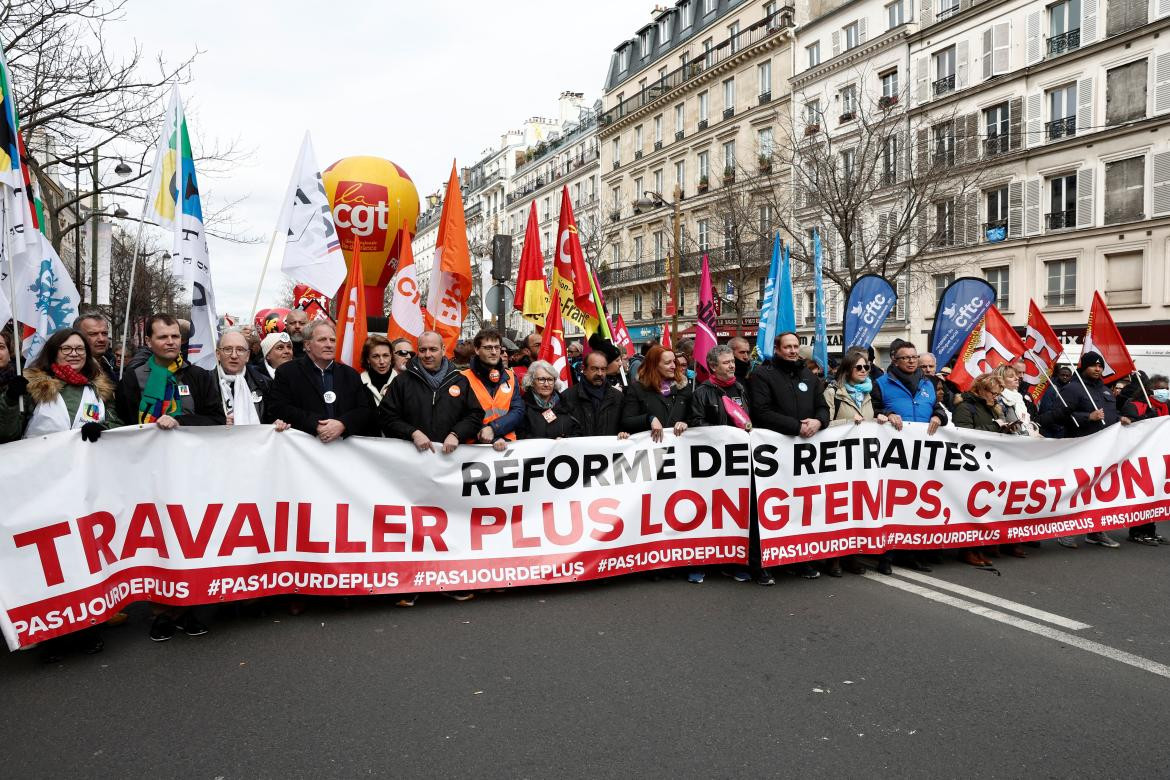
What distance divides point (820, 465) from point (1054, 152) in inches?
1052

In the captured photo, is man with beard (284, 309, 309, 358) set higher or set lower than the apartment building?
lower

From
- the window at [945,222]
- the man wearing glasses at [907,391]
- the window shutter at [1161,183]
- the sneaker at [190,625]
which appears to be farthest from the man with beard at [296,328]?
the window shutter at [1161,183]

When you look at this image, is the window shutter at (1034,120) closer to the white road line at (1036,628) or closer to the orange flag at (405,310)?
the orange flag at (405,310)

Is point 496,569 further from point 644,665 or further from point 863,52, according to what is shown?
point 863,52

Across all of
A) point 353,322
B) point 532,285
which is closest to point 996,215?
point 532,285

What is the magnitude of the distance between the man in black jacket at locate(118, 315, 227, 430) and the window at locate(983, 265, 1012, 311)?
95.0 ft

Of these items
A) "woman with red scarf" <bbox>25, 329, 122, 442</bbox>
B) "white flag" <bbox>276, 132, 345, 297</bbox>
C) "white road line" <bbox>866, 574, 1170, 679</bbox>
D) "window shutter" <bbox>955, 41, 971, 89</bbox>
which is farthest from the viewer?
"window shutter" <bbox>955, 41, 971, 89</bbox>

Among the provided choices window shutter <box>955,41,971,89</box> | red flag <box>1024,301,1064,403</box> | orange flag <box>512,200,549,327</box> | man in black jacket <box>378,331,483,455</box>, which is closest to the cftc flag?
man in black jacket <box>378,331,483,455</box>

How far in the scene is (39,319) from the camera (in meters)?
6.31

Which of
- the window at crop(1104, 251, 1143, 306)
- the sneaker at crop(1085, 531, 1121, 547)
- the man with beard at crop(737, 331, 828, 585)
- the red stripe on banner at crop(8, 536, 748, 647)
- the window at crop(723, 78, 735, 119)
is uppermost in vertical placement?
the window at crop(723, 78, 735, 119)

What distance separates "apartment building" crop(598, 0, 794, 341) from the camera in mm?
37812

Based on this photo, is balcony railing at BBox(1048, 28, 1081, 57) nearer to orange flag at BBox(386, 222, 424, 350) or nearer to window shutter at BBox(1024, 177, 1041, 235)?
window shutter at BBox(1024, 177, 1041, 235)

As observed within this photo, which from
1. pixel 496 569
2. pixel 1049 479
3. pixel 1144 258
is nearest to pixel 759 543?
pixel 496 569

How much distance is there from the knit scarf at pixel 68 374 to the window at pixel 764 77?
Answer: 38271mm
